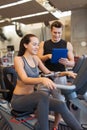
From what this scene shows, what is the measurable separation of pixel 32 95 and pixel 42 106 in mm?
146

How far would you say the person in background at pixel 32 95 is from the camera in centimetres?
194

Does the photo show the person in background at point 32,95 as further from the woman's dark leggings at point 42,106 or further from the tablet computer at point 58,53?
the tablet computer at point 58,53

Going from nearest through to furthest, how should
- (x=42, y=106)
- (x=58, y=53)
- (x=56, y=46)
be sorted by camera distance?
(x=42, y=106), (x=58, y=53), (x=56, y=46)

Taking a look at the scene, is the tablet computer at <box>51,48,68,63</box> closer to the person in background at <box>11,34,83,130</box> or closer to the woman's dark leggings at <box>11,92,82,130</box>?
the person in background at <box>11,34,83,130</box>

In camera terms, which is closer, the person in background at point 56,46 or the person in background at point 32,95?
the person in background at point 32,95

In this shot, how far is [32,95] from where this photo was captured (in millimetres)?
2029

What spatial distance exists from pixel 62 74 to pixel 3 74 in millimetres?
901

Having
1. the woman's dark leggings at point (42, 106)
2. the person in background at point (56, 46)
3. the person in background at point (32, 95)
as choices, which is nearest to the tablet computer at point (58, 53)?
the person in background at point (56, 46)

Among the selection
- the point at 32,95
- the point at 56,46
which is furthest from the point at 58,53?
the point at 32,95

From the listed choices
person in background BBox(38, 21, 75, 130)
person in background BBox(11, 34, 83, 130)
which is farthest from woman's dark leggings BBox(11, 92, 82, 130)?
person in background BBox(38, 21, 75, 130)

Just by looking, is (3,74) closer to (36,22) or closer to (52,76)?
(52,76)

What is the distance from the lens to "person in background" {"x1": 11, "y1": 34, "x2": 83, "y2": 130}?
194 centimetres

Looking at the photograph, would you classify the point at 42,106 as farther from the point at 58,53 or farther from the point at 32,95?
the point at 58,53

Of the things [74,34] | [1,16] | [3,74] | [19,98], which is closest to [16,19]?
[1,16]
